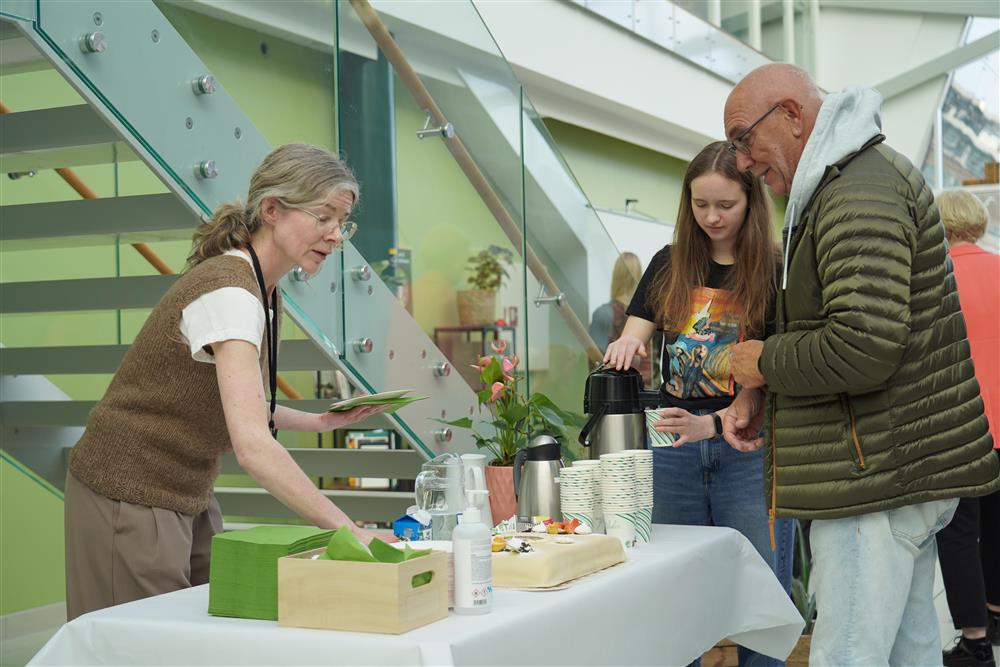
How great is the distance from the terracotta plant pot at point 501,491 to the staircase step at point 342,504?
4.37 feet

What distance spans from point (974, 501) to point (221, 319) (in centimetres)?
301

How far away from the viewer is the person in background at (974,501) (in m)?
3.77

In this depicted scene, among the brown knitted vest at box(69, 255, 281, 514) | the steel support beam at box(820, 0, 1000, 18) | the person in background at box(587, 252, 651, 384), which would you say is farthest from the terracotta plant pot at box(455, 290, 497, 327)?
the steel support beam at box(820, 0, 1000, 18)

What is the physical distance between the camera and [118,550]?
2096mm

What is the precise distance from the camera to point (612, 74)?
8.55 m

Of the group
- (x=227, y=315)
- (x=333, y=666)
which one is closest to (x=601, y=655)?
(x=333, y=666)

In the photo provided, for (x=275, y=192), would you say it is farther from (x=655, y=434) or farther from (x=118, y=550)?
(x=655, y=434)

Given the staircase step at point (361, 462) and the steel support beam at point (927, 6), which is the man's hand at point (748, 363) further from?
the steel support beam at point (927, 6)

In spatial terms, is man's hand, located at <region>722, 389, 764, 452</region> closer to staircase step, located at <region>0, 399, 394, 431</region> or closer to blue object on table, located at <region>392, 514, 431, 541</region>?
blue object on table, located at <region>392, 514, 431, 541</region>

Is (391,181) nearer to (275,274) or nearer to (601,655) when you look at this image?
(275,274)

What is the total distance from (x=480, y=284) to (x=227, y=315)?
6.47ft


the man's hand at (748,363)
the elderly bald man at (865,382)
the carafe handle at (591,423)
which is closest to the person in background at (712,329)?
the carafe handle at (591,423)

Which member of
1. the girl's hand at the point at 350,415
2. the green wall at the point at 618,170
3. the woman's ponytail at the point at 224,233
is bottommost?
the girl's hand at the point at 350,415

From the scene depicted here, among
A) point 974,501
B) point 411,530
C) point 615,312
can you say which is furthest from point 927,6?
point 411,530
